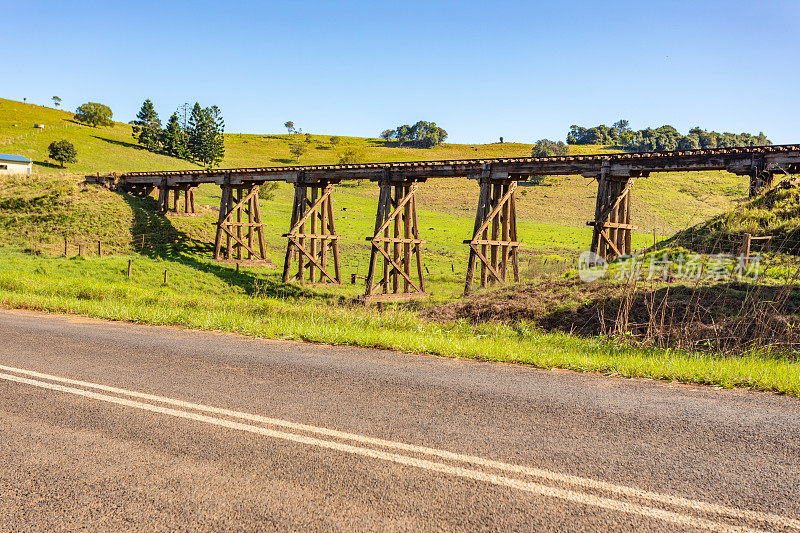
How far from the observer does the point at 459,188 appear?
78.2 metres

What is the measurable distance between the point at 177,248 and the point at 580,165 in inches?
905

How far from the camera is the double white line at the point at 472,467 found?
9.89 ft

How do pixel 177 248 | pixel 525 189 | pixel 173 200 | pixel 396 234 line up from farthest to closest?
pixel 525 189
pixel 173 200
pixel 177 248
pixel 396 234

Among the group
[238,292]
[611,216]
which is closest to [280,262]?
[238,292]

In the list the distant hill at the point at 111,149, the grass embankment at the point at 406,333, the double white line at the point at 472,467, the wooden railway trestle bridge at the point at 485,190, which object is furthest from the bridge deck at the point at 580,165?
the distant hill at the point at 111,149

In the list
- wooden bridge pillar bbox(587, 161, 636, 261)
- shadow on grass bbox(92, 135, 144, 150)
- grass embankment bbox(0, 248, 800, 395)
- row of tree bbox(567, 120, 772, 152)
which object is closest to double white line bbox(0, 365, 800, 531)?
grass embankment bbox(0, 248, 800, 395)

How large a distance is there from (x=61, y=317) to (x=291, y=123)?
565 feet

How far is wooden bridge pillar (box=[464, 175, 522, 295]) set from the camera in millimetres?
19578

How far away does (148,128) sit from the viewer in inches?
3698

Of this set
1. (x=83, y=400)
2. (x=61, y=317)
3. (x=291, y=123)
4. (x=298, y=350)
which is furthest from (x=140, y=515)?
(x=291, y=123)

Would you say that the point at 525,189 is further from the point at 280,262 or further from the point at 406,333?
the point at 406,333

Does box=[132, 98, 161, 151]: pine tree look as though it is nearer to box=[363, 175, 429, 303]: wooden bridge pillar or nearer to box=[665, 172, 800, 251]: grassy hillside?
box=[363, 175, 429, 303]: wooden bridge pillar

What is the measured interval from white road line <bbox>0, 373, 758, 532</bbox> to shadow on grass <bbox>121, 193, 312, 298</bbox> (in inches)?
747

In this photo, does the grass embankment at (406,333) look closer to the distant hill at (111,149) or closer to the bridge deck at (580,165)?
the bridge deck at (580,165)
